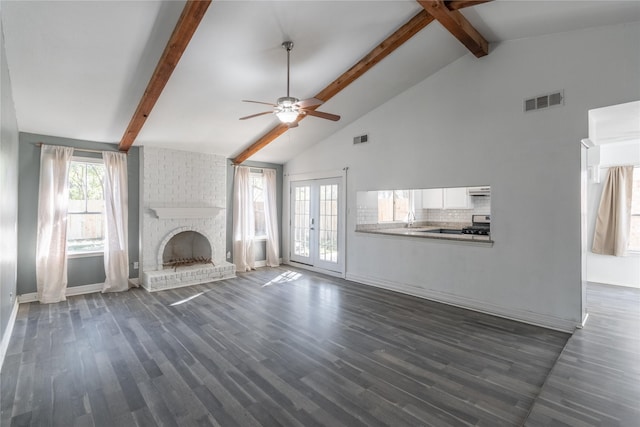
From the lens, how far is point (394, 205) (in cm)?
645

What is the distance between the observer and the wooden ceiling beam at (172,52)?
271cm

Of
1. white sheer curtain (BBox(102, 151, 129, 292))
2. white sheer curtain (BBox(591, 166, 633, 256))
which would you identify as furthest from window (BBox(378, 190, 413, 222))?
white sheer curtain (BBox(102, 151, 129, 292))

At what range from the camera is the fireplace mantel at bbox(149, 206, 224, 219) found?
17.9 ft

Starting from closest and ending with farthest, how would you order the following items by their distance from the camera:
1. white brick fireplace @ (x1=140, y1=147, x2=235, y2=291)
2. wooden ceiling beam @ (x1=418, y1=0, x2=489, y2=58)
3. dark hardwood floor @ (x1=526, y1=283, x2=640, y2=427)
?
1. dark hardwood floor @ (x1=526, y1=283, x2=640, y2=427)
2. wooden ceiling beam @ (x1=418, y1=0, x2=489, y2=58)
3. white brick fireplace @ (x1=140, y1=147, x2=235, y2=291)

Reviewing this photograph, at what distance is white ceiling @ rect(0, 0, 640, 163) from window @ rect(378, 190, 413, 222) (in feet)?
6.56

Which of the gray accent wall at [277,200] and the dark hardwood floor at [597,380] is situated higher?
the gray accent wall at [277,200]

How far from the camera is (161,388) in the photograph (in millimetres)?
2447

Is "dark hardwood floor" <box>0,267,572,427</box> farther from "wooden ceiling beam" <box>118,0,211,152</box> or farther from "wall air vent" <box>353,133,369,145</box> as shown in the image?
"wall air vent" <box>353,133,369,145</box>

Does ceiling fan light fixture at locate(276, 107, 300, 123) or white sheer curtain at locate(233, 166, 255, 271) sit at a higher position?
ceiling fan light fixture at locate(276, 107, 300, 123)

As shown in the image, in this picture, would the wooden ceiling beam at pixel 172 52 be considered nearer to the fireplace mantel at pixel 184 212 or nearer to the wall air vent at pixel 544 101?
the fireplace mantel at pixel 184 212

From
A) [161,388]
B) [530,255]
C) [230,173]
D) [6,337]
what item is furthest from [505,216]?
[6,337]

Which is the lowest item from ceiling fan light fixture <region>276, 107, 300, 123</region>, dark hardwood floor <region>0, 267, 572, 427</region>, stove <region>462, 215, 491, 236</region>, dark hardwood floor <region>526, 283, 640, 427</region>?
dark hardwood floor <region>0, 267, 572, 427</region>

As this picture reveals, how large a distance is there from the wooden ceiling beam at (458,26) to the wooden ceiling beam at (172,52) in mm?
2084

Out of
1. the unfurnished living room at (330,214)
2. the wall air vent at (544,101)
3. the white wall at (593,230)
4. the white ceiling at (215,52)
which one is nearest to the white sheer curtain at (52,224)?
the unfurnished living room at (330,214)
